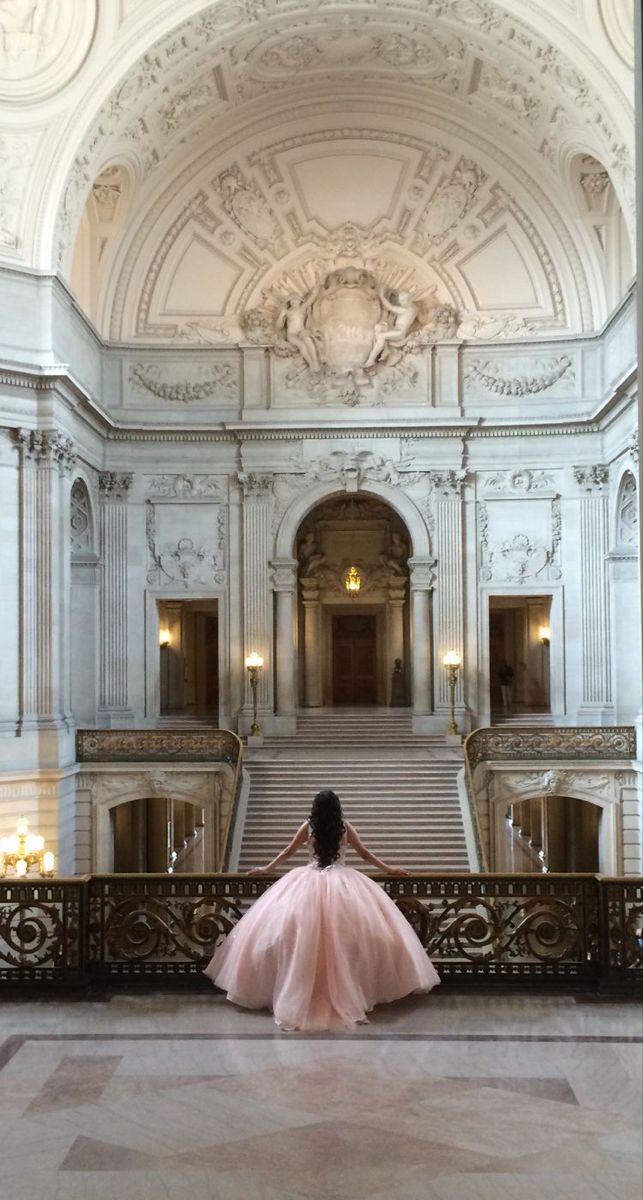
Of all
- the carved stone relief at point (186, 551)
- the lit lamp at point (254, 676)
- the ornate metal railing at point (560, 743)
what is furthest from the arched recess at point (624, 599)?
the carved stone relief at point (186, 551)

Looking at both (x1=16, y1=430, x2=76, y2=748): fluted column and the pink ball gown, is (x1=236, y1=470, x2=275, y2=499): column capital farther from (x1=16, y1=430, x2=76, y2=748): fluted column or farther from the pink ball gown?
the pink ball gown

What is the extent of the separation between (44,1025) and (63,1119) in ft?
5.00

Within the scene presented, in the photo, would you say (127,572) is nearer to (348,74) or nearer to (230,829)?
(230,829)

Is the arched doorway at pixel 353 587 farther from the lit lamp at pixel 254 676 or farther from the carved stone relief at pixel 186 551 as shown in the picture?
the lit lamp at pixel 254 676

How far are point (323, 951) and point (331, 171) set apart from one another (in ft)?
68.2

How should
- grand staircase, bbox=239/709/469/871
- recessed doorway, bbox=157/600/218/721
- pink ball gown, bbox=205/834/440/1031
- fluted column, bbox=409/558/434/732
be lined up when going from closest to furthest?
pink ball gown, bbox=205/834/440/1031 < grand staircase, bbox=239/709/469/871 < fluted column, bbox=409/558/434/732 < recessed doorway, bbox=157/600/218/721

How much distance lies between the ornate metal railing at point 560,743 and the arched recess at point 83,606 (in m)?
8.40

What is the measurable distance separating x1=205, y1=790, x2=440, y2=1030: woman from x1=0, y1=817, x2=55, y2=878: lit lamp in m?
8.80

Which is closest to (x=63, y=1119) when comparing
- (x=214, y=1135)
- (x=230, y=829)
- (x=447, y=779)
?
(x=214, y=1135)

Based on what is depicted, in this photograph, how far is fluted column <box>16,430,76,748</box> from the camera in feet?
63.1

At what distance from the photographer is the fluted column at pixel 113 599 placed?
2383 centimetres

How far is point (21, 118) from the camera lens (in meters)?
19.0

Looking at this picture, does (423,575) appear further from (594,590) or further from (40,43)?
(40,43)

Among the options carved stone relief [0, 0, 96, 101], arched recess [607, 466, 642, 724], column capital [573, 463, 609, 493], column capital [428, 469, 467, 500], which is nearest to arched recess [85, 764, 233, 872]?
column capital [428, 469, 467, 500]
